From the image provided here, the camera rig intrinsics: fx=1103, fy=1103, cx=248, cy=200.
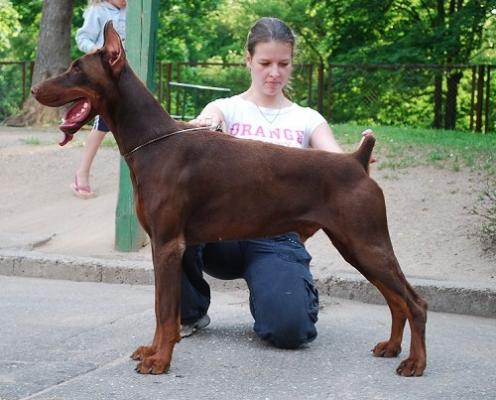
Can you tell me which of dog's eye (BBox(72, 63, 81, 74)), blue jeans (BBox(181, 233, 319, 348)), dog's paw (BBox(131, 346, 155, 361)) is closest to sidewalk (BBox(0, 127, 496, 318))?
blue jeans (BBox(181, 233, 319, 348))

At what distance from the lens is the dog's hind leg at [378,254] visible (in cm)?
516

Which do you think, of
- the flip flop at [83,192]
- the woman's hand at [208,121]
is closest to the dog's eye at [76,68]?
the woman's hand at [208,121]

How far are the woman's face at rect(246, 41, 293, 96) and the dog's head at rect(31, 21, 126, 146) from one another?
3.52 ft

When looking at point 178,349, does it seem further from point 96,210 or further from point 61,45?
point 61,45

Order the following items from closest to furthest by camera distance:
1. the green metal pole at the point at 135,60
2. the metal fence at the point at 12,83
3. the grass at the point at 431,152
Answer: the green metal pole at the point at 135,60 → the grass at the point at 431,152 → the metal fence at the point at 12,83

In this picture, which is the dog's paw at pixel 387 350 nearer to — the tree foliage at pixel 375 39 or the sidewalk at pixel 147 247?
the sidewalk at pixel 147 247

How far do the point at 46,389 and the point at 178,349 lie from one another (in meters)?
1.01

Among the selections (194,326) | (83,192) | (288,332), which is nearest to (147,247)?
(83,192)

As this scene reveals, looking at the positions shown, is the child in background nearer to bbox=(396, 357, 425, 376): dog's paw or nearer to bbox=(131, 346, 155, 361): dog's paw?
bbox=(131, 346, 155, 361): dog's paw

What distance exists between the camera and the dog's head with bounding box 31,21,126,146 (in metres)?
5.08

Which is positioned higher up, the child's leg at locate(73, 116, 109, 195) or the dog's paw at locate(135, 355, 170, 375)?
the child's leg at locate(73, 116, 109, 195)

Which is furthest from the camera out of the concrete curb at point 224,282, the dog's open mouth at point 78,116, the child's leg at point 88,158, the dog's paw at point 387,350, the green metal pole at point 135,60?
the child's leg at point 88,158

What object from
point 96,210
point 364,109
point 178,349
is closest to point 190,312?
point 178,349

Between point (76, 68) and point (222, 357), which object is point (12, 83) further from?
point (76, 68)
